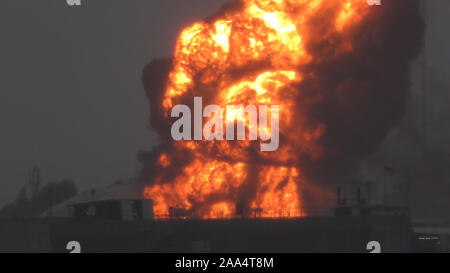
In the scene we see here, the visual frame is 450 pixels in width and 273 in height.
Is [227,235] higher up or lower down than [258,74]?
lower down

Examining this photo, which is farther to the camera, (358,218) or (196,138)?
(196,138)

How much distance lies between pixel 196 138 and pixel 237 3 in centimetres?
2471

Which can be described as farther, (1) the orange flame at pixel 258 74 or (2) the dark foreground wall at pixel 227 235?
(1) the orange flame at pixel 258 74

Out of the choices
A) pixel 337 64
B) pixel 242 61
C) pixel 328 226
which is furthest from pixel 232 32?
pixel 328 226

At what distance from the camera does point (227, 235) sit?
159 metres

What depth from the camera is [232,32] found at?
174 meters

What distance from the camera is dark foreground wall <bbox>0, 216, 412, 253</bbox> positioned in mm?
158250

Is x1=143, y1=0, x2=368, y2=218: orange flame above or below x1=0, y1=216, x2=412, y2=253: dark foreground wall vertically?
above

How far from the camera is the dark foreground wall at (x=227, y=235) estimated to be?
15825 centimetres

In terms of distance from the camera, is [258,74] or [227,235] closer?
[227,235]

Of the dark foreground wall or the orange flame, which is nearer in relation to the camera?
the dark foreground wall
